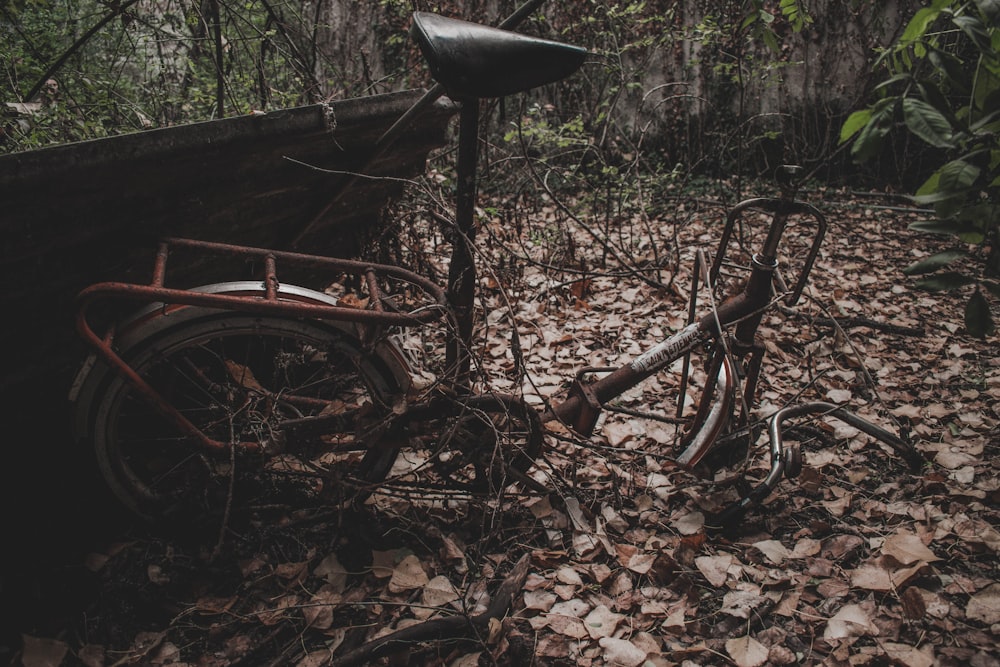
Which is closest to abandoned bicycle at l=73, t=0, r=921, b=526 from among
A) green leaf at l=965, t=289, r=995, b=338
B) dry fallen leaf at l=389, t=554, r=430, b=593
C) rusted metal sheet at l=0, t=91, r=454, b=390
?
rusted metal sheet at l=0, t=91, r=454, b=390

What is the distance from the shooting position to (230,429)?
6.88 ft

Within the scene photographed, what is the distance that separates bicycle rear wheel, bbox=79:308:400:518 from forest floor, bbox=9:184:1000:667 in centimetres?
15

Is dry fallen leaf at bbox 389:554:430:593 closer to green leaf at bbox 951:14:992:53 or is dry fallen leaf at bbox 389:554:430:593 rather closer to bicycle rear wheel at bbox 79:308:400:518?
bicycle rear wheel at bbox 79:308:400:518

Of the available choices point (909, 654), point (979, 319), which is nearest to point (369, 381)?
point (979, 319)

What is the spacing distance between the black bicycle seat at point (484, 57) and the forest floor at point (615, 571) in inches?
26.5

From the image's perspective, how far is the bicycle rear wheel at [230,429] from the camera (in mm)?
2004

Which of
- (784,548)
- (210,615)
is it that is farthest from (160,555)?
(784,548)

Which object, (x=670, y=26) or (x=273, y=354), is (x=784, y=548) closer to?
(x=273, y=354)

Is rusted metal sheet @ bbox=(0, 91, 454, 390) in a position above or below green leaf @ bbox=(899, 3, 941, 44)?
below

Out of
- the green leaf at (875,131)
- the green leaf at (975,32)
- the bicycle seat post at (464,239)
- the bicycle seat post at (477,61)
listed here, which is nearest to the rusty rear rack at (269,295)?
the bicycle seat post at (464,239)

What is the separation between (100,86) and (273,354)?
3275 millimetres

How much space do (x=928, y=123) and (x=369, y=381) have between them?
5.90 ft

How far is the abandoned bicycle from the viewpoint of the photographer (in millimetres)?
1809

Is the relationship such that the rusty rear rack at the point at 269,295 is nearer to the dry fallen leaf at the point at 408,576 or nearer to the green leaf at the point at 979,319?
the dry fallen leaf at the point at 408,576
